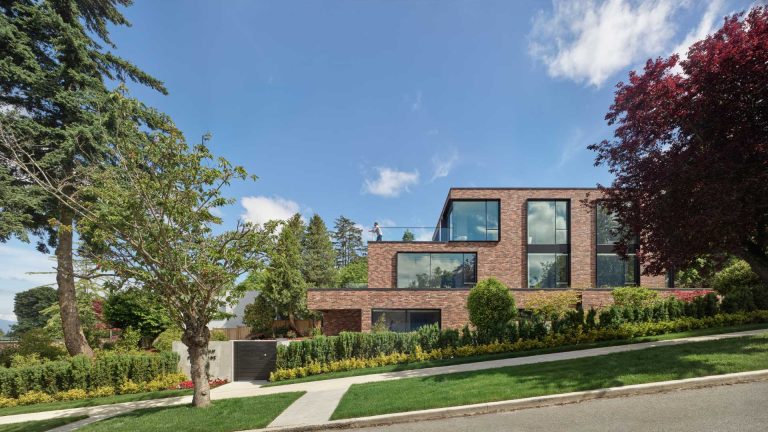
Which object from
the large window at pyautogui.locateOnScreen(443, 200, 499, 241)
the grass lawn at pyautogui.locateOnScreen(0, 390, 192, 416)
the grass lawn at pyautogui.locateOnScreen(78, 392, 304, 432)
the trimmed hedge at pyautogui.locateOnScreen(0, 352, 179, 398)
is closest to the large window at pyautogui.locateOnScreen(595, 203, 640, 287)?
the large window at pyautogui.locateOnScreen(443, 200, 499, 241)

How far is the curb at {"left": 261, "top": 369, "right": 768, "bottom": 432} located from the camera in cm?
691

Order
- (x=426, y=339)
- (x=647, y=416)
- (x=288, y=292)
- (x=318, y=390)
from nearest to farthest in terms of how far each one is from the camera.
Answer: (x=647, y=416) → (x=318, y=390) → (x=426, y=339) → (x=288, y=292)

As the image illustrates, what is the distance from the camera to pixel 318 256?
41.0 m

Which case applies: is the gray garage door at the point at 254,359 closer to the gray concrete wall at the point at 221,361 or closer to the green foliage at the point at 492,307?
the gray concrete wall at the point at 221,361

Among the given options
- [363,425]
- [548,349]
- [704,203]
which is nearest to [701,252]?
[704,203]

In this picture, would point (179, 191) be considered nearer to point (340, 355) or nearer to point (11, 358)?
point (340, 355)

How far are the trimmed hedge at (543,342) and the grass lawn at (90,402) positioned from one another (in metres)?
3.39

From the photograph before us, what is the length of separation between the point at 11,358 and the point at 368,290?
49.7 feet

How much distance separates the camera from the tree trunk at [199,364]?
966 centimetres

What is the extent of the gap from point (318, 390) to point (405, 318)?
9.52 metres

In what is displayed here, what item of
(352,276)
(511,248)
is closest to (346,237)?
(352,276)

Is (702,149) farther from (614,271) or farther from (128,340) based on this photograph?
(128,340)

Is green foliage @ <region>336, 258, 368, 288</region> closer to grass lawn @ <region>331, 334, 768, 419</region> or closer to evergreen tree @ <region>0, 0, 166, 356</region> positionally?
evergreen tree @ <region>0, 0, 166, 356</region>

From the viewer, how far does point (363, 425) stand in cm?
692
